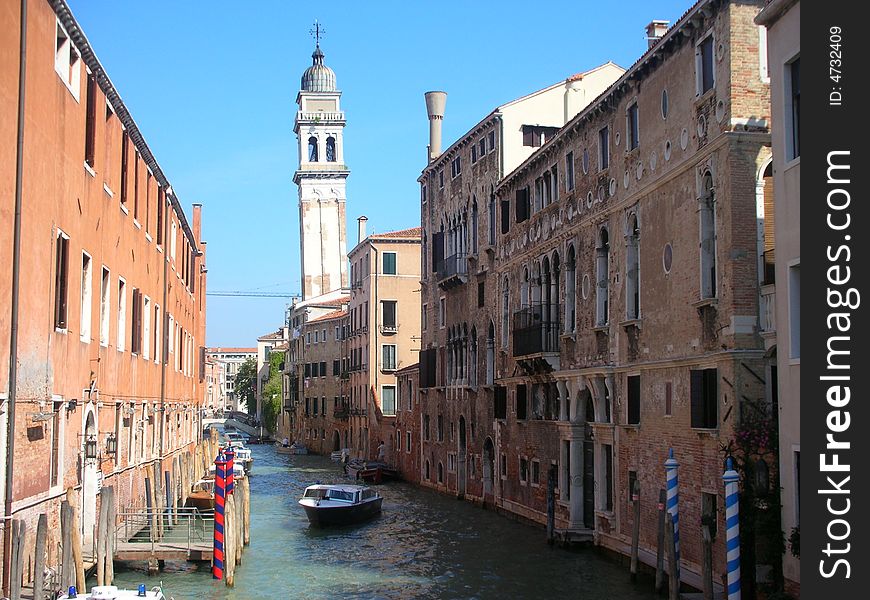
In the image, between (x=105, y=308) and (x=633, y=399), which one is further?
(x=633, y=399)

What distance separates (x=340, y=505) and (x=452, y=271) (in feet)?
28.4

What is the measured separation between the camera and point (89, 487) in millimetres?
17688

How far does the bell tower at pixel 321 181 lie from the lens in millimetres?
81062

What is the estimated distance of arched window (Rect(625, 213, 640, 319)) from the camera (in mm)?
20281

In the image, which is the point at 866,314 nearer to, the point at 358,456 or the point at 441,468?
the point at 441,468

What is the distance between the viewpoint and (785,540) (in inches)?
538

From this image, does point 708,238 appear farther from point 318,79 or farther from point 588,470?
point 318,79

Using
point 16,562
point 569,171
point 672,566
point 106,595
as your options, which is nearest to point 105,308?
point 106,595

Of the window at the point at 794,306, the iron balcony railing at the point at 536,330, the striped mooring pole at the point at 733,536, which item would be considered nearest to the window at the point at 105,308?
the iron balcony railing at the point at 536,330

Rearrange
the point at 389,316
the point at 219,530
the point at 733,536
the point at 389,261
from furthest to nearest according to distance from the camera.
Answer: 1. the point at 389,316
2. the point at 389,261
3. the point at 219,530
4. the point at 733,536

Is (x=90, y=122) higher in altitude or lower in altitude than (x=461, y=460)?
higher

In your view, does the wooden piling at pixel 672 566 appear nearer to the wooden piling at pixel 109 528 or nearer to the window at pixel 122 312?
the wooden piling at pixel 109 528

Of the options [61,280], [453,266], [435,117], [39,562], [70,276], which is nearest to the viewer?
[39,562]

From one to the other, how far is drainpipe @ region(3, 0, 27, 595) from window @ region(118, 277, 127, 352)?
7.32 metres
